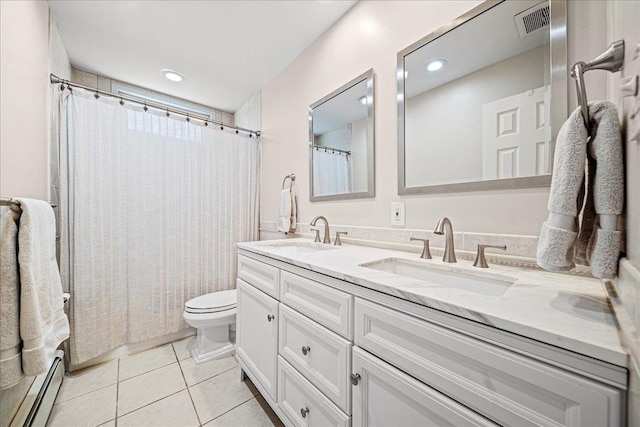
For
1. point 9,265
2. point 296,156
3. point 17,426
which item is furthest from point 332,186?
point 17,426

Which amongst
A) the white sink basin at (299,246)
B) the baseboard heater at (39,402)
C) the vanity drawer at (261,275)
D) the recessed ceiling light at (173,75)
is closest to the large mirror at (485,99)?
the white sink basin at (299,246)

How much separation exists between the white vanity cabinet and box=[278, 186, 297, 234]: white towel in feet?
2.34

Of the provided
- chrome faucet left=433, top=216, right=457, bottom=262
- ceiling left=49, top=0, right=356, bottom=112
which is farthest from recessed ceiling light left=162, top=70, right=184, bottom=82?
chrome faucet left=433, top=216, right=457, bottom=262

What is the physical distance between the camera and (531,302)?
0.56 metres

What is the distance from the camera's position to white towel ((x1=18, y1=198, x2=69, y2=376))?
31.6 inches

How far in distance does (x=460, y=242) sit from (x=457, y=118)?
0.55 meters

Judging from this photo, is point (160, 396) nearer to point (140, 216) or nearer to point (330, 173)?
point (140, 216)

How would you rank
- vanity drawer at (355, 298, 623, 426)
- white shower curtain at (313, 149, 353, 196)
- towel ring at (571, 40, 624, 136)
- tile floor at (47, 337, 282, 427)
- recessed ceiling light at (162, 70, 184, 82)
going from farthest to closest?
recessed ceiling light at (162, 70, 184, 82) → white shower curtain at (313, 149, 353, 196) → tile floor at (47, 337, 282, 427) → towel ring at (571, 40, 624, 136) → vanity drawer at (355, 298, 623, 426)

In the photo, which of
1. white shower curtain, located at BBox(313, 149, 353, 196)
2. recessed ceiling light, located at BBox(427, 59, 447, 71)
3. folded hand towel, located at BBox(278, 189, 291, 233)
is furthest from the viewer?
folded hand towel, located at BBox(278, 189, 291, 233)

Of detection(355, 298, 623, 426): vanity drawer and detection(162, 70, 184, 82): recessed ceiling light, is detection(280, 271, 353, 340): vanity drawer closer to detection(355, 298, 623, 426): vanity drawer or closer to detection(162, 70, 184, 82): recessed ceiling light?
detection(355, 298, 623, 426): vanity drawer

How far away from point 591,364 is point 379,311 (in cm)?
42

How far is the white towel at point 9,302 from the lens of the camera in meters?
0.75

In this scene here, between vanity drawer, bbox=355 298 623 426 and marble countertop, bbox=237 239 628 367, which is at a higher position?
marble countertop, bbox=237 239 628 367

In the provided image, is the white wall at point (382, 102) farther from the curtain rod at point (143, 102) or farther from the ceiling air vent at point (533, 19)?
the curtain rod at point (143, 102)
